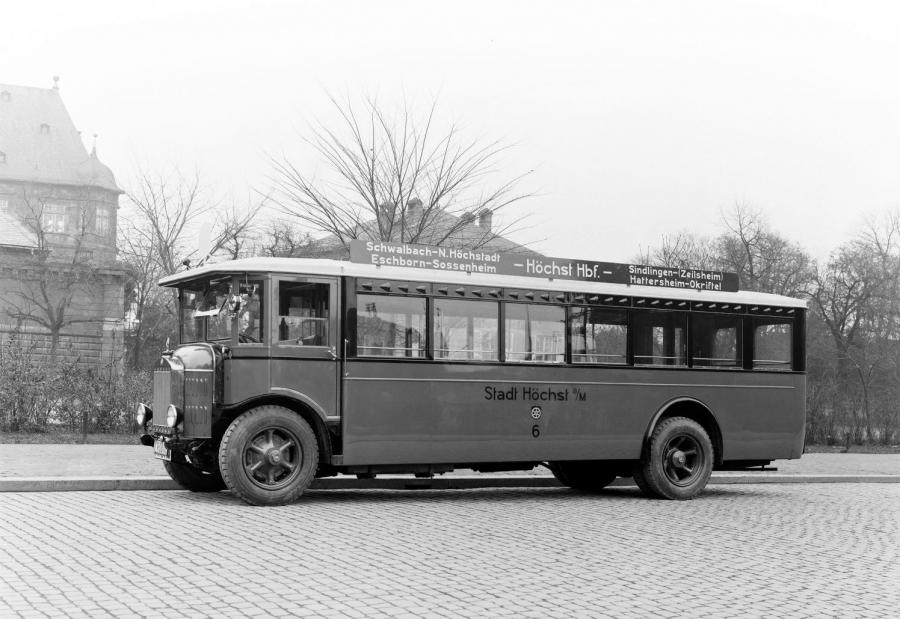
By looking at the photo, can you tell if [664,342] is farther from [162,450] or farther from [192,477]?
[162,450]

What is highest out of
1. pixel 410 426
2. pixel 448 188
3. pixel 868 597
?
pixel 448 188

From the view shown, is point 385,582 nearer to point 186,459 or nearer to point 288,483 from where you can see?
point 288,483

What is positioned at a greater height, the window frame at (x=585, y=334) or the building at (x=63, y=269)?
the building at (x=63, y=269)

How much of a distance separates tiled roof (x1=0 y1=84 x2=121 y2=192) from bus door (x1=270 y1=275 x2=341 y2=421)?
63.9 m

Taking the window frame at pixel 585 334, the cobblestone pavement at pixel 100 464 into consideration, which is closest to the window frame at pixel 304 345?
the window frame at pixel 585 334

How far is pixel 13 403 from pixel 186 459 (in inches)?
397

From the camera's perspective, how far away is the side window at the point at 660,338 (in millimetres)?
13367

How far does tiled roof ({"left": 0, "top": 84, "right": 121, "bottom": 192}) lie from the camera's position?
2830 inches

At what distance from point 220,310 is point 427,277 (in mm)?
2329

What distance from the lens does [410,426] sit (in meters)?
11.7

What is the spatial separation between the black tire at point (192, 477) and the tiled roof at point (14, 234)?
123 ft

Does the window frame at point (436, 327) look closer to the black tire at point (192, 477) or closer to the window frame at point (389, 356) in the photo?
the window frame at point (389, 356)

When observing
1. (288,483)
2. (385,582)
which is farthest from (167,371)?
→ (385,582)

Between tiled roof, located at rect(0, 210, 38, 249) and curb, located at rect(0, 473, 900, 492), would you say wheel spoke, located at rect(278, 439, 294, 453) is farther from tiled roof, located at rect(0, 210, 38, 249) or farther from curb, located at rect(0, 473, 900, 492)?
tiled roof, located at rect(0, 210, 38, 249)
